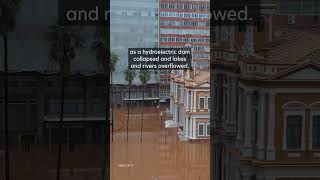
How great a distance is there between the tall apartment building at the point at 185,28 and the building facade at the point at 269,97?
0.09 metres

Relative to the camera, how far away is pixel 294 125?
2.66m

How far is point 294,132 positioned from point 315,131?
0.12m

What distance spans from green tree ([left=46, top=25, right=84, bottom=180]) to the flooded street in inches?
14.8

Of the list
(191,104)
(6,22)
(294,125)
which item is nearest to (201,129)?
(191,104)

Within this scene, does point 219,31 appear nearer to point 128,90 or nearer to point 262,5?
point 262,5

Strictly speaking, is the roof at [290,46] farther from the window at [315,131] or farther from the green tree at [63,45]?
the green tree at [63,45]

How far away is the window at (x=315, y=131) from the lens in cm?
266

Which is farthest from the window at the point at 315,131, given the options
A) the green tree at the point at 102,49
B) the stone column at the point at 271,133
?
the green tree at the point at 102,49

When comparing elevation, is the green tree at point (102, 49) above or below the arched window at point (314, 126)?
above

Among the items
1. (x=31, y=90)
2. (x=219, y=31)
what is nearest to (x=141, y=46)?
(x=219, y=31)

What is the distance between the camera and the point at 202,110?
274 cm

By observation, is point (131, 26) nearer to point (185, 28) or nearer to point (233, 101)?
point (185, 28)

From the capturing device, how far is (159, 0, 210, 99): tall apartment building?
2672 mm

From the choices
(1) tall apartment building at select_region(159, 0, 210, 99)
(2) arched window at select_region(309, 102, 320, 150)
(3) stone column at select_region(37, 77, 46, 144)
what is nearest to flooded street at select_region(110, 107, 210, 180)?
(1) tall apartment building at select_region(159, 0, 210, 99)
